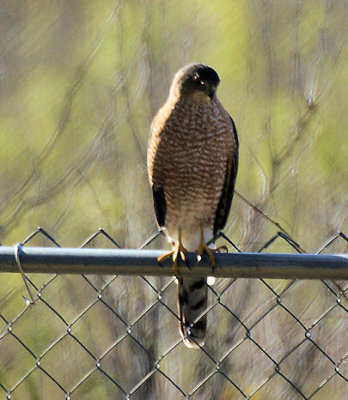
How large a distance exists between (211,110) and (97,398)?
93.2 inches

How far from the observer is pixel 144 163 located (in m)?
5.30

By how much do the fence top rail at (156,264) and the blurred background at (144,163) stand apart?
1.81 m

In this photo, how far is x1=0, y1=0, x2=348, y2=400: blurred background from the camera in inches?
203

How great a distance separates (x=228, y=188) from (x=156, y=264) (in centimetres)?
128

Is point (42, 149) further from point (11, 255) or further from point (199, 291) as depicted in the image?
point (11, 255)

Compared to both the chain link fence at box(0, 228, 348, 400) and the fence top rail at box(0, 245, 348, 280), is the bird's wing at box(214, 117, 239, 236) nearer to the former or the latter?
the chain link fence at box(0, 228, 348, 400)

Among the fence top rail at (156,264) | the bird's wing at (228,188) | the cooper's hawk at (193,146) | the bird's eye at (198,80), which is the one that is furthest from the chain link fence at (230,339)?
the fence top rail at (156,264)

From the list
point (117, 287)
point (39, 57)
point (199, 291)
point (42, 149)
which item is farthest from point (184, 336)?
point (39, 57)

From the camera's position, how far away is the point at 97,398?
583 cm

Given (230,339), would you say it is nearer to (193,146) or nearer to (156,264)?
(193,146)

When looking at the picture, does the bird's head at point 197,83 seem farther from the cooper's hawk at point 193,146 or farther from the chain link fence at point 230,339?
the chain link fence at point 230,339

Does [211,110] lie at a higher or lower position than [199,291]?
higher

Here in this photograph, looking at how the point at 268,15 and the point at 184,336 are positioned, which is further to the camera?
the point at 268,15

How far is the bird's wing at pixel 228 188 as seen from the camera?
4.23 meters
